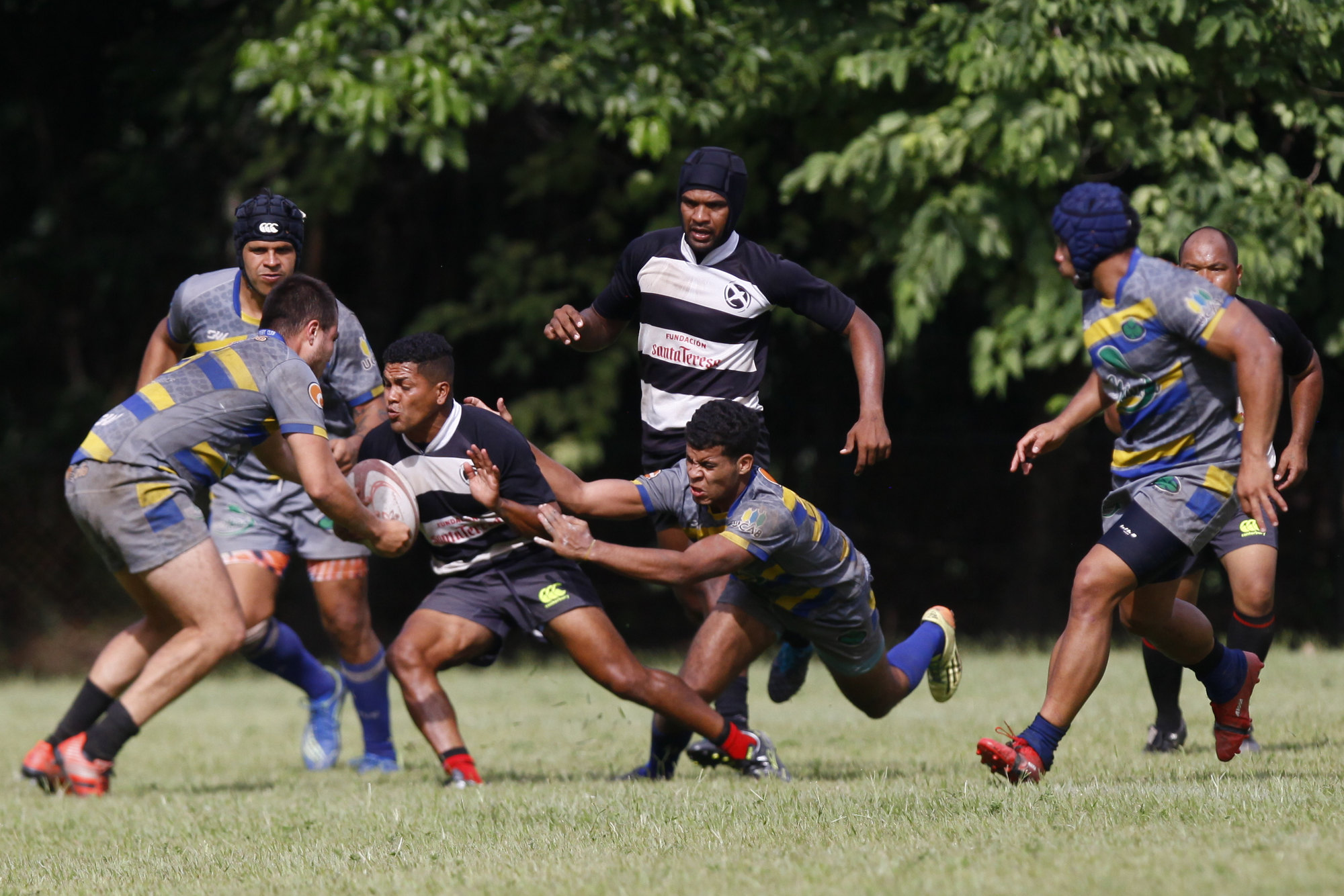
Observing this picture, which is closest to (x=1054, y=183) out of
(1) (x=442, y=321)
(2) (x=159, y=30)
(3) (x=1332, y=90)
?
(3) (x=1332, y=90)

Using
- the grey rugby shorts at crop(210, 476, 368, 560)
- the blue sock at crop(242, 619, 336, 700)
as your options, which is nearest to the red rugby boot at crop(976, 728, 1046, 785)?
the grey rugby shorts at crop(210, 476, 368, 560)

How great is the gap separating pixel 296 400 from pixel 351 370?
3.34 feet

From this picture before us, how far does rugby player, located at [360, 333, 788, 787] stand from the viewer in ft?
A: 18.6

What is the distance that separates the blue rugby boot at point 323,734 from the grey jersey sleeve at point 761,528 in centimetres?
291

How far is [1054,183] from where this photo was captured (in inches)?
362

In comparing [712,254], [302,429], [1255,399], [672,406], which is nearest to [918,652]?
[672,406]

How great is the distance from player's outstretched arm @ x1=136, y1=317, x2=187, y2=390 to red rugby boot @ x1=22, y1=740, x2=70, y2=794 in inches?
63.4

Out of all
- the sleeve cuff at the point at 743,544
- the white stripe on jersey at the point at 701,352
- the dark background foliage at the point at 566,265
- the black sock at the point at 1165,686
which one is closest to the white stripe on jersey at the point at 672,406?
the white stripe on jersey at the point at 701,352

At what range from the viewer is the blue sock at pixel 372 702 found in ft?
22.7

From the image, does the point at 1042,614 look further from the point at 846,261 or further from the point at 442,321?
the point at 442,321

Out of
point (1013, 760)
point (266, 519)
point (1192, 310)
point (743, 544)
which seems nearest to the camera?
point (1192, 310)

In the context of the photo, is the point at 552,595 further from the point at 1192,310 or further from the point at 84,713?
the point at 1192,310

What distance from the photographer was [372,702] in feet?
22.7

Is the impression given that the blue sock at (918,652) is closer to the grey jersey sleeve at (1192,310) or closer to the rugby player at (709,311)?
the rugby player at (709,311)
